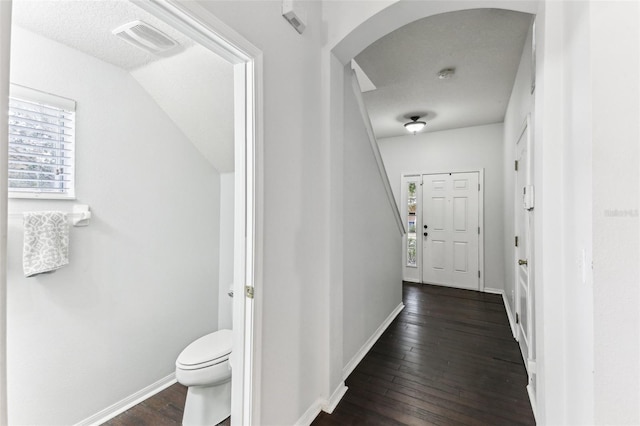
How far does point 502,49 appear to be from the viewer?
2514 millimetres

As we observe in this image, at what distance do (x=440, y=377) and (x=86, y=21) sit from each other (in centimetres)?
319

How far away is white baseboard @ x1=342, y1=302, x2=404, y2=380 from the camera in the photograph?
2199 millimetres

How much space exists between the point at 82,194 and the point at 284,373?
1.62m

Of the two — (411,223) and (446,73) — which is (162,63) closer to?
(446,73)

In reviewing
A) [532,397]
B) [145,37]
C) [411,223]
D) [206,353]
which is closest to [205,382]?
[206,353]

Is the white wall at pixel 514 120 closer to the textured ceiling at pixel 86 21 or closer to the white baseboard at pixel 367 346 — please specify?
the white baseboard at pixel 367 346

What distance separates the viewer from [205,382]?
169 cm

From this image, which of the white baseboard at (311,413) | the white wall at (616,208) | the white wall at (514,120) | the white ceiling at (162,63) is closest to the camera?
the white wall at (616,208)

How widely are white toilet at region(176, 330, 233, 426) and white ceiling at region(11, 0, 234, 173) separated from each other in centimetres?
146

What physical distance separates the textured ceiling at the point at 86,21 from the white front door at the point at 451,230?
4.47 metres

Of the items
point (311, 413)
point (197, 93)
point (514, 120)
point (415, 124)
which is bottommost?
point (311, 413)

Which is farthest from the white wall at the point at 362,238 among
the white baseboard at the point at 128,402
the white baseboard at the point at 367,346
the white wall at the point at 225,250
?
the white baseboard at the point at 128,402

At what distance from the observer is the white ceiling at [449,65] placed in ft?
7.28

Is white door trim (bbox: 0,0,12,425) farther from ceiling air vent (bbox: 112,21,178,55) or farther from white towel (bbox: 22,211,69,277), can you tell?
white towel (bbox: 22,211,69,277)
